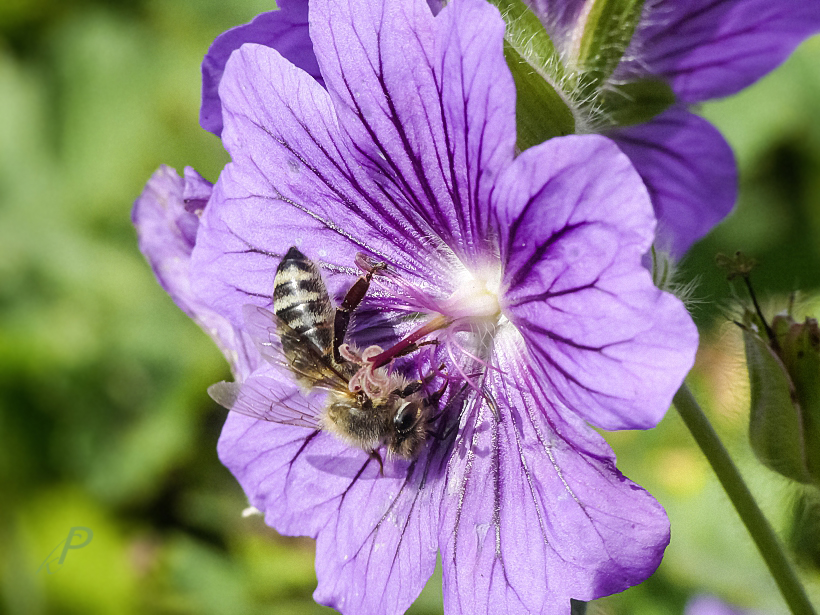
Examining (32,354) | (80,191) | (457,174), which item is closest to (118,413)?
(32,354)

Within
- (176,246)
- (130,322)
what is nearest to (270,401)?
(176,246)

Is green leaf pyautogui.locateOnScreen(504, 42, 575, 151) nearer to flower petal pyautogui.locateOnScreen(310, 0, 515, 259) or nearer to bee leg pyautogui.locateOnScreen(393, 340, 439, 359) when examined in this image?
flower petal pyautogui.locateOnScreen(310, 0, 515, 259)

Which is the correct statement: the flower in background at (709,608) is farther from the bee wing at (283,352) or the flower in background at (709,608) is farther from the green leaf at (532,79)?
the green leaf at (532,79)

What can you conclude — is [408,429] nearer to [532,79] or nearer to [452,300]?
[452,300]

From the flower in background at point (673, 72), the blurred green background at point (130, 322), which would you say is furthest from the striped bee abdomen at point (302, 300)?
the blurred green background at point (130, 322)

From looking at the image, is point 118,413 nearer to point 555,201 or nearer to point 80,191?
point 80,191

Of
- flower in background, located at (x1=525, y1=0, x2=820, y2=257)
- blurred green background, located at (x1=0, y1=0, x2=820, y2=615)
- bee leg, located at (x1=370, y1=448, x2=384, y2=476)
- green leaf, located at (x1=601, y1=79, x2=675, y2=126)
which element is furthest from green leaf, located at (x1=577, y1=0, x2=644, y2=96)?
blurred green background, located at (x1=0, y1=0, x2=820, y2=615)

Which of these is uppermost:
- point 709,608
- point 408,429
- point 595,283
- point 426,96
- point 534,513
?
point 426,96
